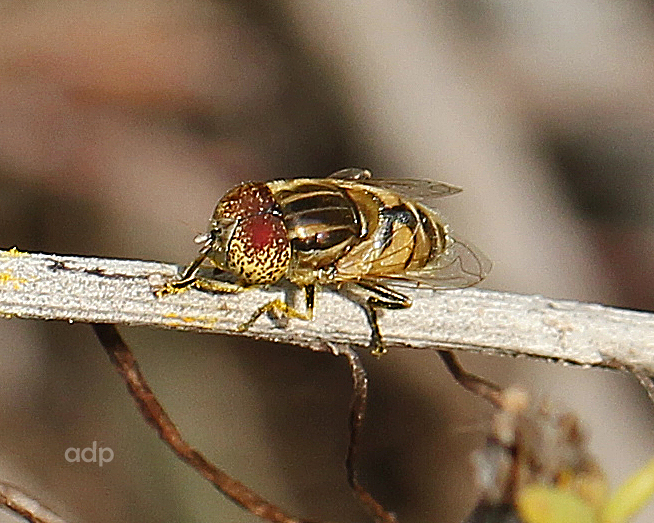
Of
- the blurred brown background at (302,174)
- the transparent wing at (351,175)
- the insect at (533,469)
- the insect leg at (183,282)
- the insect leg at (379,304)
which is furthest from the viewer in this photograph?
the blurred brown background at (302,174)

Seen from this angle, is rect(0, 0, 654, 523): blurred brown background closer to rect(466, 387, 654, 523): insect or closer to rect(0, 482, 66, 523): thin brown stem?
rect(466, 387, 654, 523): insect

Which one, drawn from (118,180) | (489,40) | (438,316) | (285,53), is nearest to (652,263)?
(489,40)

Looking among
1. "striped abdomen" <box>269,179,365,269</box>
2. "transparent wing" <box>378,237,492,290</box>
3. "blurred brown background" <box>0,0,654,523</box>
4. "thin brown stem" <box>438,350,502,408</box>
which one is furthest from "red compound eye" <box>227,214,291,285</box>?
"blurred brown background" <box>0,0,654,523</box>

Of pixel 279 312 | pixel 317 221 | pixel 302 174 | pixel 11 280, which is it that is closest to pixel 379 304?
pixel 279 312

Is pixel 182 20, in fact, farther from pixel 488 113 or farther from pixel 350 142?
pixel 488 113

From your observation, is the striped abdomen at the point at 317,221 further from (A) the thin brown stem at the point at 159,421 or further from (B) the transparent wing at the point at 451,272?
(A) the thin brown stem at the point at 159,421

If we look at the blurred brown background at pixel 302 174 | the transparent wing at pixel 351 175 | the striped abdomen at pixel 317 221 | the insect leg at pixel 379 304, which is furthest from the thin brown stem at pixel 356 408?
the blurred brown background at pixel 302 174
